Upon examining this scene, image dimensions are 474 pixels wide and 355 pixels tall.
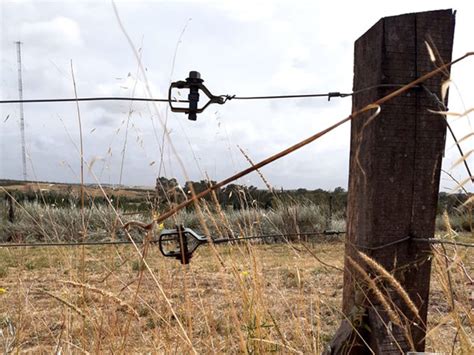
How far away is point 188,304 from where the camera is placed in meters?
1.46

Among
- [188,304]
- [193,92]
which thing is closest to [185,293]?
[188,304]

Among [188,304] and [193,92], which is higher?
[193,92]

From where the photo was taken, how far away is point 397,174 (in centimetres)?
123

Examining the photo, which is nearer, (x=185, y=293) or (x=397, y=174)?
(x=397, y=174)

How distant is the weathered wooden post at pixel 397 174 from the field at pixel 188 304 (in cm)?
9

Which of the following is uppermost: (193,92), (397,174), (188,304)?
(193,92)

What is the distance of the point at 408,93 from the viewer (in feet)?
4.04

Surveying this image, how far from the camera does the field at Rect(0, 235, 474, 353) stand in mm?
1346

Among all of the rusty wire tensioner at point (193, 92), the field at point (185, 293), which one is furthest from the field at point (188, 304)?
the rusty wire tensioner at point (193, 92)

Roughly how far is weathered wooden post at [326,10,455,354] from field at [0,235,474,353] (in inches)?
3.7

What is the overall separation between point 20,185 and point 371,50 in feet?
8.80

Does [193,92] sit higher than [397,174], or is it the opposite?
[193,92]

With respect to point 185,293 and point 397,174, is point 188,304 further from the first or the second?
point 397,174

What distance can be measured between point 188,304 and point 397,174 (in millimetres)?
794
